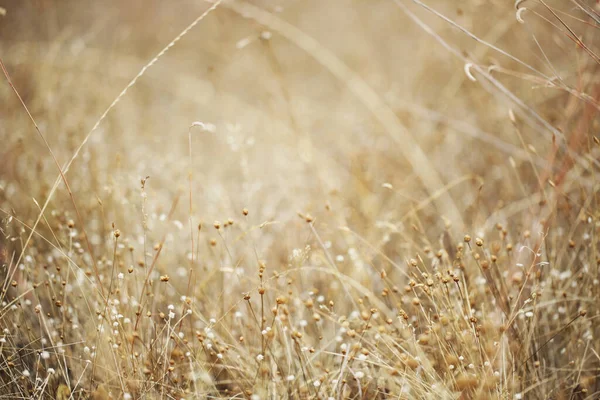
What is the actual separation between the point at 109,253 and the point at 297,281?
29.5 inches

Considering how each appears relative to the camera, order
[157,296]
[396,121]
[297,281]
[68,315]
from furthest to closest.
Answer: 1. [396,121]
2. [297,281]
3. [157,296]
4. [68,315]

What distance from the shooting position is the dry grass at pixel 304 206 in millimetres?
1118

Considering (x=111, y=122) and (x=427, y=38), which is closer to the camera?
(x=111, y=122)

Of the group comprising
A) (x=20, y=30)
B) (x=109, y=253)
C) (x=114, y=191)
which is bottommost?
(x=109, y=253)

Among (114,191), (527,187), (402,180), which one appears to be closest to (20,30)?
(114,191)

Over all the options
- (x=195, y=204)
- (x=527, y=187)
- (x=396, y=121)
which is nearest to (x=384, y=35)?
(x=396, y=121)

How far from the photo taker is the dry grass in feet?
3.67

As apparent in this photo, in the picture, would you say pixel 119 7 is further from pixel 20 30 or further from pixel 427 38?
pixel 427 38

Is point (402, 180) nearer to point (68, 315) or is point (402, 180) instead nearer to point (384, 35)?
point (68, 315)

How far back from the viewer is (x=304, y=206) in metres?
2.06

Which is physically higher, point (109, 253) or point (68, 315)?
point (109, 253)

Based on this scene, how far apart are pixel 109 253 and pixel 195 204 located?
1.75ft

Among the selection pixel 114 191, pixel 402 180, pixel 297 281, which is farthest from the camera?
pixel 402 180

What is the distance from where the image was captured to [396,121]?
2.45 meters
